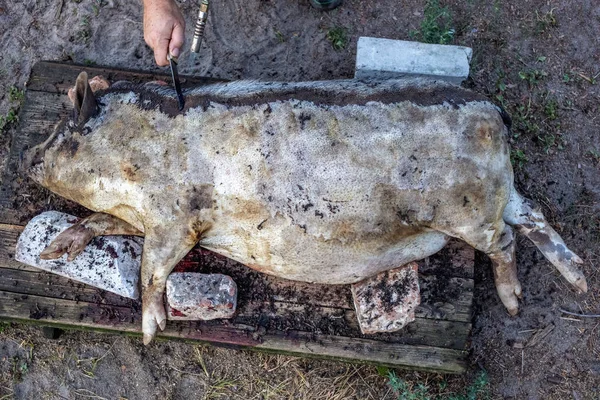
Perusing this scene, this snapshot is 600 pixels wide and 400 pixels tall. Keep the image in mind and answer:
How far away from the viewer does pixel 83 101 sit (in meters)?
3.39

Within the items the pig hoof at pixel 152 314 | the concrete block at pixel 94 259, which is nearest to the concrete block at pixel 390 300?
the pig hoof at pixel 152 314

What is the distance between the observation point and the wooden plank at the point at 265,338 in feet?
12.1

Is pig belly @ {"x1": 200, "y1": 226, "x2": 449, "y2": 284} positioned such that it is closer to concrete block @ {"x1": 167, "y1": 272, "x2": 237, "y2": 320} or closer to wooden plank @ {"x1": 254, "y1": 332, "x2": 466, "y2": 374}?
concrete block @ {"x1": 167, "y1": 272, "x2": 237, "y2": 320}

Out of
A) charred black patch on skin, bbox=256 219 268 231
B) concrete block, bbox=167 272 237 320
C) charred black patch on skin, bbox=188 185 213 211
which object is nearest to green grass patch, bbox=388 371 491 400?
concrete block, bbox=167 272 237 320

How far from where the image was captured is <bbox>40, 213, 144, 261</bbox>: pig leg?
11.4 feet

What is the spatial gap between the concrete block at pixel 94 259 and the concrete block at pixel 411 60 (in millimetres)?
2196

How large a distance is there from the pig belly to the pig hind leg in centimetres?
53

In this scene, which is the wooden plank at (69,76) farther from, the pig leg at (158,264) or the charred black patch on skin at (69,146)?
the pig leg at (158,264)

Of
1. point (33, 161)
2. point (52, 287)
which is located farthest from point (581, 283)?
point (33, 161)

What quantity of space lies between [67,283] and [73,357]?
923 mm

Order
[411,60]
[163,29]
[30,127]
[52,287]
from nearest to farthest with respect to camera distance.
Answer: [163,29] < [52,287] < [411,60] < [30,127]

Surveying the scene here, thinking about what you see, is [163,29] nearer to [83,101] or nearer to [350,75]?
[83,101]

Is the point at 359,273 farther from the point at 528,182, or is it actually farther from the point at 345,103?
the point at 528,182

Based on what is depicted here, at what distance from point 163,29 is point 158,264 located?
61.0 inches
